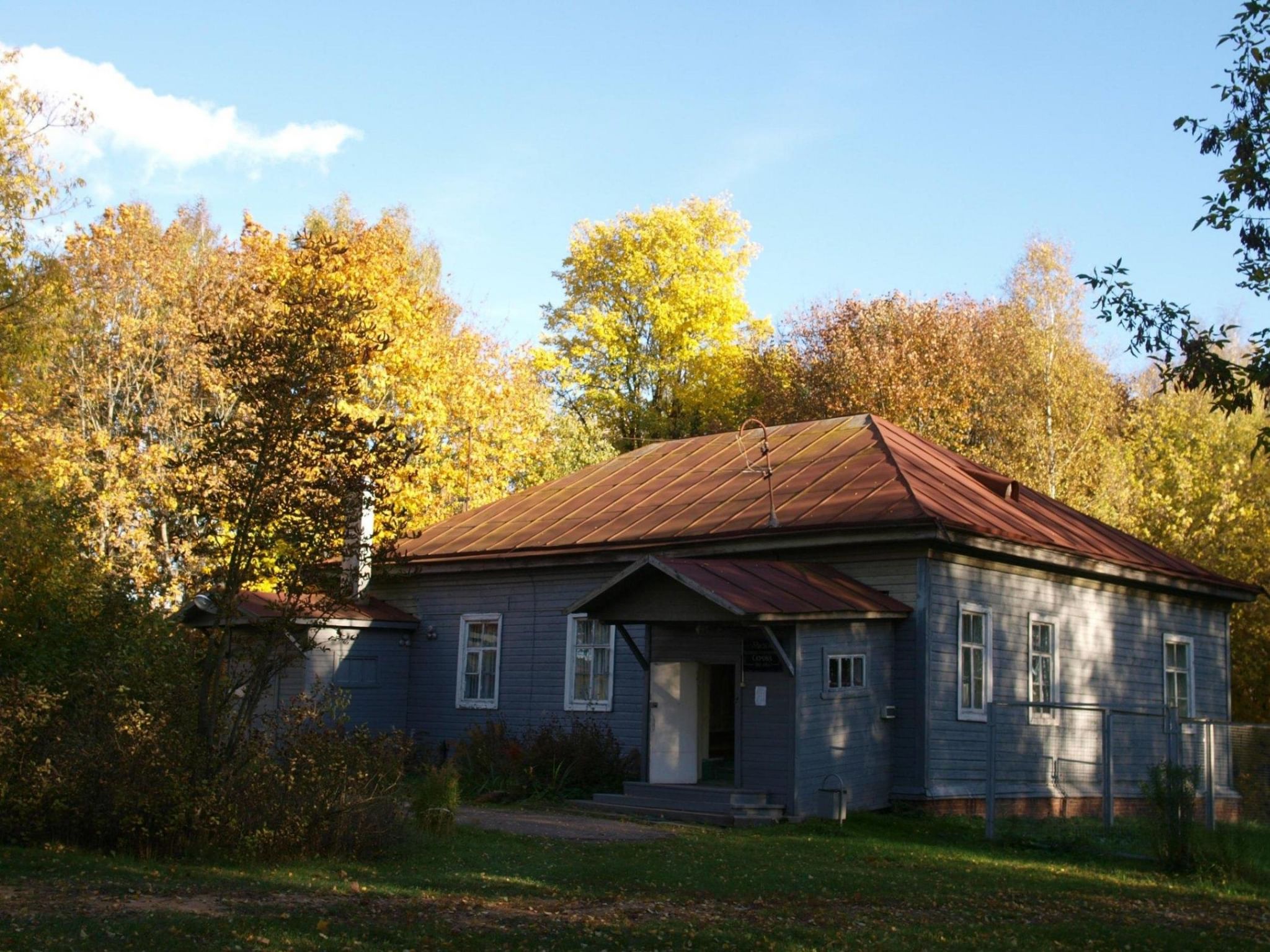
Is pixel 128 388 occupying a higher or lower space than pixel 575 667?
higher

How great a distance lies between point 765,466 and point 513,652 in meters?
5.29

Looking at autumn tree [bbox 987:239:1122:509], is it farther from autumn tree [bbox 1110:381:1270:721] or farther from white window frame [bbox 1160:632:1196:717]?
white window frame [bbox 1160:632:1196:717]

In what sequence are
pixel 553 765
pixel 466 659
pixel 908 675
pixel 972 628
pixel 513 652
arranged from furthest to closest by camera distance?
pixel 466 659
pixel 513 652
pixel 553 765
pixel 972 628
pixel 908 675

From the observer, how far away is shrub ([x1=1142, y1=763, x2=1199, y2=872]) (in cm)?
1336

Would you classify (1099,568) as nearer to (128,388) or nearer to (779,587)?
(779,587)

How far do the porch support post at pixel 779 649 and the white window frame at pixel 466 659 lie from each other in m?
7.66

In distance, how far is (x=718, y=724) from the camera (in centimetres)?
2053

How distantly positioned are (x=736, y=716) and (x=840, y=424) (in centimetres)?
776

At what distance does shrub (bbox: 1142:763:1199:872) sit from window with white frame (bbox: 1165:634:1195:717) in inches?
381

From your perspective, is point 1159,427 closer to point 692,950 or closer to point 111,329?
point 111,329

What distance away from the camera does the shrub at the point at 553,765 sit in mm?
19078

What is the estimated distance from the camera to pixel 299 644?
479 inches

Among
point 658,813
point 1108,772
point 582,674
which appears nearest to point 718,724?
point 582,674

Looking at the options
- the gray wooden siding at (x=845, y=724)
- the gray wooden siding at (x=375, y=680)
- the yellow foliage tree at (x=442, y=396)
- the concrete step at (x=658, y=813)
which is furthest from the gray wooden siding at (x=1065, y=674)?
the yellow foliage tree at (x=442, y=396)
